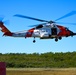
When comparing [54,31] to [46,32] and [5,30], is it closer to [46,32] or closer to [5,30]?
[46,32]

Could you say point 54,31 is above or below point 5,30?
below

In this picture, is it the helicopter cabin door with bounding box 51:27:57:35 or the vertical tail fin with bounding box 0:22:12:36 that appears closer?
the helicopter cabin door with bounding box 51:27:57:35

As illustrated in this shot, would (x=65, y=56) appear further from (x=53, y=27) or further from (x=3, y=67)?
(x=3, y=67)

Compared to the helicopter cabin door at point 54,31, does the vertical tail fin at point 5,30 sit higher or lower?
higher

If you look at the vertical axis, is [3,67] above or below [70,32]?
below

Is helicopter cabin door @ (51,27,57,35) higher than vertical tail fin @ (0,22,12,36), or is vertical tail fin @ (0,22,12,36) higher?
vertical tail fin @ (0,22,12,36)

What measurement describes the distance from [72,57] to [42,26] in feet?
158

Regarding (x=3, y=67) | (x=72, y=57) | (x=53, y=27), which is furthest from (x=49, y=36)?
(x=72, y=57)

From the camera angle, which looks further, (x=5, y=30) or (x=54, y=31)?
(x=5, y=30)

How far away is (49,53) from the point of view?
10562 centimetres

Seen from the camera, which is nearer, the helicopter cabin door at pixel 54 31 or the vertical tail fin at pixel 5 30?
the helicopter cabin door at pixel 54 31

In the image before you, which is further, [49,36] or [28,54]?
[28,54]

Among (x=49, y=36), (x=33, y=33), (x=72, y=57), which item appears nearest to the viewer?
(x=49, y=36)

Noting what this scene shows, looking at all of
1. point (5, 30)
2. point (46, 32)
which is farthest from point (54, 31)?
point (5, 30)
